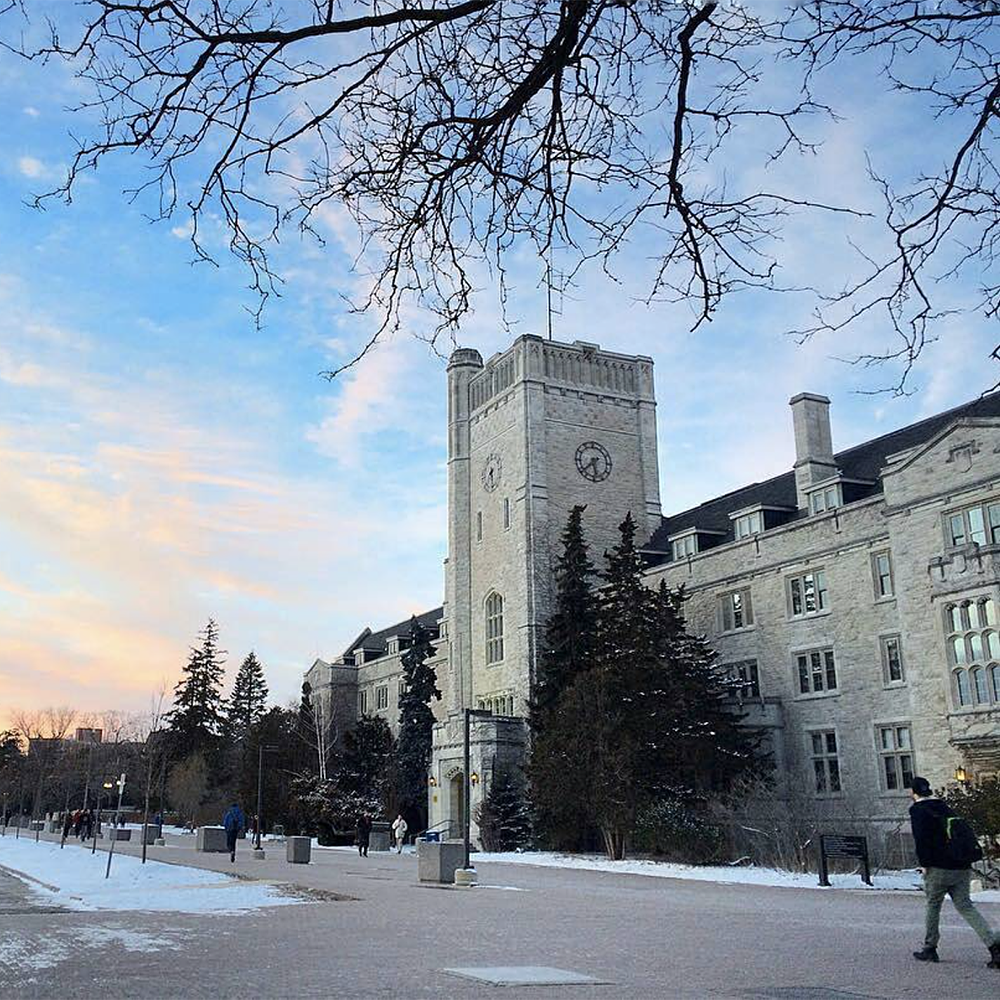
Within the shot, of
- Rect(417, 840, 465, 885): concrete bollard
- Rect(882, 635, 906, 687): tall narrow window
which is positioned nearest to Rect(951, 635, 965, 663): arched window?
Rect(882, 635, 906, 687): tall narrow window

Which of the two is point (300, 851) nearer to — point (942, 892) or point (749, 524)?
point (749, 524)

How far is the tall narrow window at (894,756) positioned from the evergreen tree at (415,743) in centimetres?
2633

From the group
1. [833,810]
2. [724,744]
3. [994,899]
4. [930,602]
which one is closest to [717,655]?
[724,744]

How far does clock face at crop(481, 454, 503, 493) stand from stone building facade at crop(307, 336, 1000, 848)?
0.12 metres

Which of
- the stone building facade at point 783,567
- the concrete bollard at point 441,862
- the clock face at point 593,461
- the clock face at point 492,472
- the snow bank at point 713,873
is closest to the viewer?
the concrete bollard at point 441,862

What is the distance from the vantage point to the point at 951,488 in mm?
30812

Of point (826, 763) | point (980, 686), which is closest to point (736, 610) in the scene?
point (826, 763)

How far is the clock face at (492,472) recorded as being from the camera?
5497 centimetres

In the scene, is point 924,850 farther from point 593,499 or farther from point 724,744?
point 593,499

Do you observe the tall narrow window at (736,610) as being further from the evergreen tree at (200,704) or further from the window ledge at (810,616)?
the evergreen tree at (200,704)

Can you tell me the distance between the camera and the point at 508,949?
9.96 meters

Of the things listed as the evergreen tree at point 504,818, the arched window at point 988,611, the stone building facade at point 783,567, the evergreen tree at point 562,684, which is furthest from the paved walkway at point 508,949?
the evergreen tree at point 504,818

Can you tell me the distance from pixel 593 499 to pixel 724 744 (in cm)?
1966

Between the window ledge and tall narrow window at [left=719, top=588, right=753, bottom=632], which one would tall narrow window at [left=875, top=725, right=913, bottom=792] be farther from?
tall narrow window at [left=719, top=588, right=753, bottom=632]
